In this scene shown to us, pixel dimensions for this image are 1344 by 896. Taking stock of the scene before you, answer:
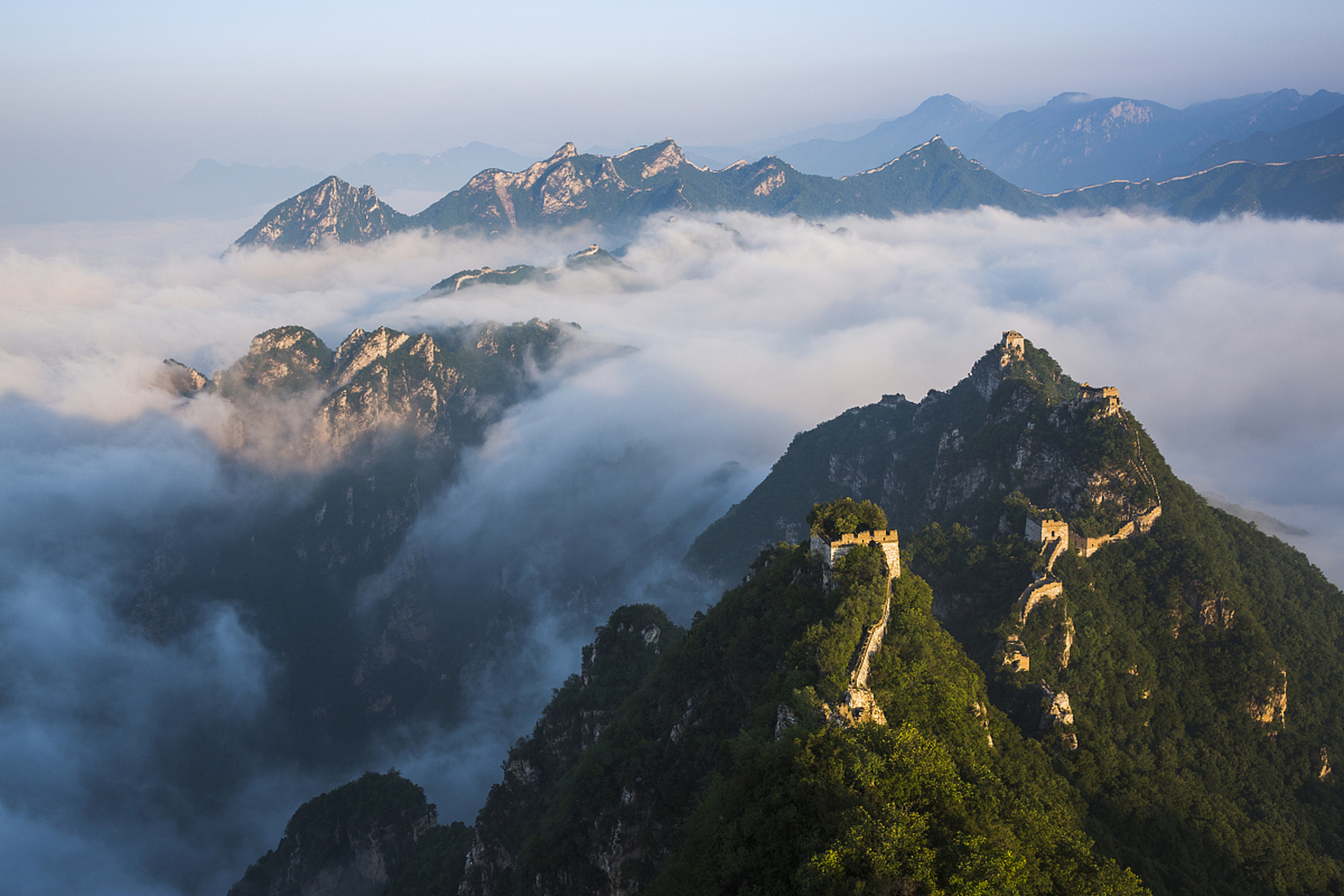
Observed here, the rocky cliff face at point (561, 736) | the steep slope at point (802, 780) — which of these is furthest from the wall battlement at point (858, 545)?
the rocky cliff face at point (561, 736)

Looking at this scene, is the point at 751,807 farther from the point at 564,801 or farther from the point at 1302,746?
the point at 1302,746

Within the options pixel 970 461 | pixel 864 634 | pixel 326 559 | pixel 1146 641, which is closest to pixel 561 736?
pixel 864 634

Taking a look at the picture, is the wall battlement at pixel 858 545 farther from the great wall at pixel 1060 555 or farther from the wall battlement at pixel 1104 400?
the wall battlement at pixel 1104 400

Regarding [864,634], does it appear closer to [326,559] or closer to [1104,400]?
[1104,400]

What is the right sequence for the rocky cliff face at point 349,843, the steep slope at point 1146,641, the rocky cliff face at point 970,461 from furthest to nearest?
the rocky cliff face at point 349,843 → the rocky cliff face at point 970,461 → the steep slope at point 1146,641

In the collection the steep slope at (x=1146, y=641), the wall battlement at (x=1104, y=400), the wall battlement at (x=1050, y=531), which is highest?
the wall battlement at (x=1104, y=400)

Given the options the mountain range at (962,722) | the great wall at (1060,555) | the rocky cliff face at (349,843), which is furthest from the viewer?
the rocky cliff face at (349,843)

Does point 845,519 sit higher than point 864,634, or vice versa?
point 845,519

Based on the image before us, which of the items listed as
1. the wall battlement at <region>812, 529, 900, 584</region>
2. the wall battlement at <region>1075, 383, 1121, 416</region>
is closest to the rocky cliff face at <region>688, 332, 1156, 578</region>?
the wall battlement at <region>1075, 383, 1121, 416</region>

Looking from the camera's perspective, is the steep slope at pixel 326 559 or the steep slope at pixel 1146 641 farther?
the steep slope at pixel 326 559
